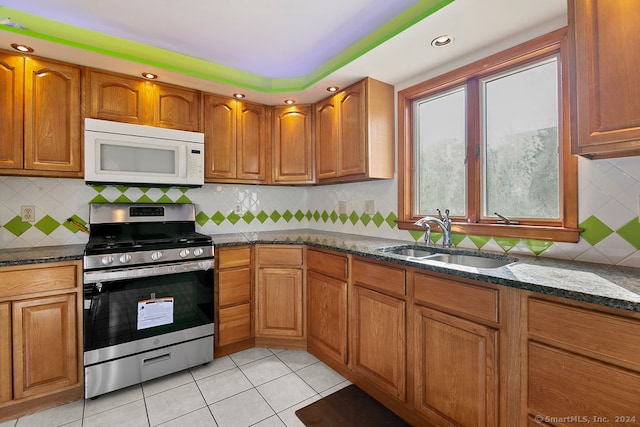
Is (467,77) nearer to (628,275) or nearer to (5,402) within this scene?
(628,275)

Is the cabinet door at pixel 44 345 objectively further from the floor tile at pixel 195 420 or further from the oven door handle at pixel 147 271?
the floor tile at pixel 195 420

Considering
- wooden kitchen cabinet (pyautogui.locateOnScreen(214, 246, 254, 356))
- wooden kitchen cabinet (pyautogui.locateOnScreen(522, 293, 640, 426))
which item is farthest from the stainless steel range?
wooden kitchen cabinet (pyautogui.locateOnScreen(522, 293, 640, 426))

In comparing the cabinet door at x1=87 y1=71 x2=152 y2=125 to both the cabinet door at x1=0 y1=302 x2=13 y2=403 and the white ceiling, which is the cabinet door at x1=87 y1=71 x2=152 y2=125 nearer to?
the white ceiling

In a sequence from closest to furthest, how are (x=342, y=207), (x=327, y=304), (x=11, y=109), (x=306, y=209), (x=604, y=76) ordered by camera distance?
(x=604, y=76), (x=11, y=109), (x=327, y=304), (x=342, y=207), (x=306, y=209)

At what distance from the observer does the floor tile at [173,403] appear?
1.73m

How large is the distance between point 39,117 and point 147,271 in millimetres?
1258

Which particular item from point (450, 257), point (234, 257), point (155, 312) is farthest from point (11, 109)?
point (450, 257)

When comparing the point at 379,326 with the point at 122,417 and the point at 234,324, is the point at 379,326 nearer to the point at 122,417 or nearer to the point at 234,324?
the point at 234,324

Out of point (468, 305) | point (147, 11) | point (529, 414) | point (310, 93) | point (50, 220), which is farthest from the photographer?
point (310, 93)

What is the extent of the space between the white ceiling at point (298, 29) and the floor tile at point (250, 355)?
2251mm

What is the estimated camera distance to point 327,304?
7.39ft

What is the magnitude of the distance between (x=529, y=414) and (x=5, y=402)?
2699 mm

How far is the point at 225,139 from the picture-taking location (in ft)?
8.93

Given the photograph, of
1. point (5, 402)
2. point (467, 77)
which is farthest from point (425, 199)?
point (5, 402)
